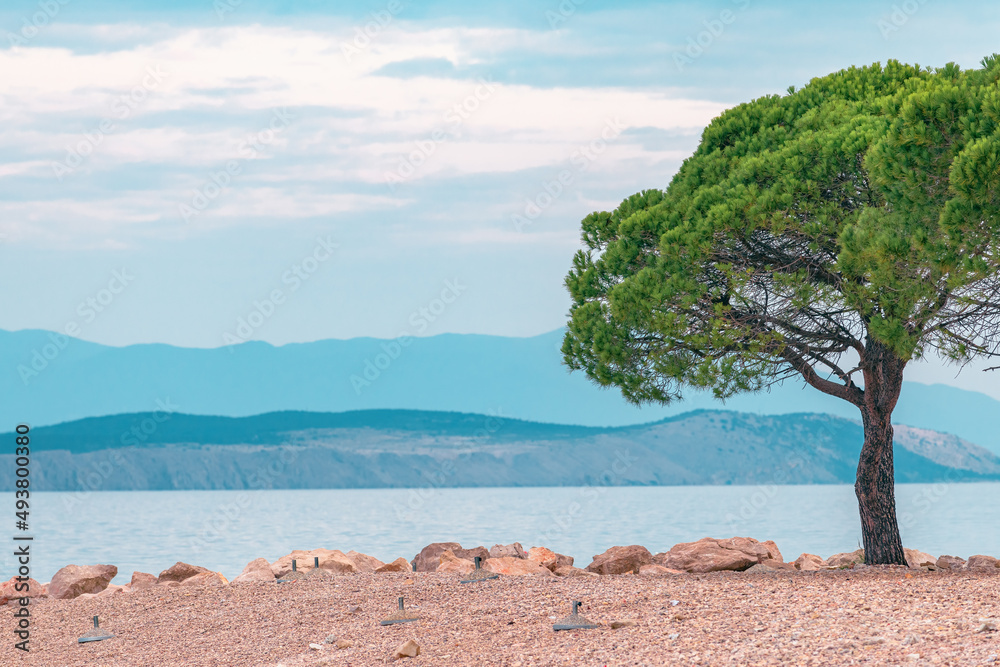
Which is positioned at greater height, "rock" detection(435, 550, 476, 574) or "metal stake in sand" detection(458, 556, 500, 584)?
"metal stake in sand" detection(458, 556, 500, 584)

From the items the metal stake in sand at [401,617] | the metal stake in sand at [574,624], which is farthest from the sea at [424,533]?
the metal stake in sand at [574,624]

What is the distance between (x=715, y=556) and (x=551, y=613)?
4.76 metres

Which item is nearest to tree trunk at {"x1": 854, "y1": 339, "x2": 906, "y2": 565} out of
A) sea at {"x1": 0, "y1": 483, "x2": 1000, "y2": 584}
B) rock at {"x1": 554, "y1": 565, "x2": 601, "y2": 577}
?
rock at {"x1": 554, "y1": 565, "x2": 601, "y2": 577}

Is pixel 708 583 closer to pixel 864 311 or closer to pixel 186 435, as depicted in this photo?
pixel 864 311

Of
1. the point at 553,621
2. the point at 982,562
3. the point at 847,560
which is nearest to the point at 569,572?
the point at 553,621

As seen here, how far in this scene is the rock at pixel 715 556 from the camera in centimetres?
1472

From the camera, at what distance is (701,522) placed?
58219 millimetres

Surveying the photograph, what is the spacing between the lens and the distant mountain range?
155625 millimetres

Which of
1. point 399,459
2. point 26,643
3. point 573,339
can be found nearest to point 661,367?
point 573,339

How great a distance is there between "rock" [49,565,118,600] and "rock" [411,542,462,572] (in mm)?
5690

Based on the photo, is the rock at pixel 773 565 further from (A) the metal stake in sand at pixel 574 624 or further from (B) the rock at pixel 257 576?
(B) the rock at pixel 257 576

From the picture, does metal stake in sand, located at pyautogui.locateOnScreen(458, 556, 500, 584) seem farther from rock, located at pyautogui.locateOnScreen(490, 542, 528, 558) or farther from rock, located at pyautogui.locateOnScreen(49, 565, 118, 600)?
rock, located at pyautogui.locateOnScreen(49, 565, 118, 600)

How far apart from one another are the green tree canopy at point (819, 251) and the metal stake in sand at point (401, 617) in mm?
4825

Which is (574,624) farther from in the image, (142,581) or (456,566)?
(142,581)
